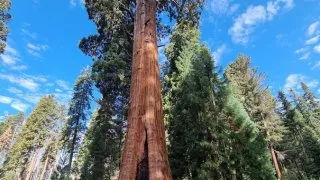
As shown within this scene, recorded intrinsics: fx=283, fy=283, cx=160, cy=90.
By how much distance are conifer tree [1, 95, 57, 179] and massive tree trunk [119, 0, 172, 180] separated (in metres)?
40.5

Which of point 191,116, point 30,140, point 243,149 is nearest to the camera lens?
point 243,149

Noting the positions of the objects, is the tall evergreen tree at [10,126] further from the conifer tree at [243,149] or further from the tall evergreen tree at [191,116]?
the conifer tree at [243,149]

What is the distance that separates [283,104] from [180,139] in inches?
1028

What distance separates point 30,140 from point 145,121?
44023 mm

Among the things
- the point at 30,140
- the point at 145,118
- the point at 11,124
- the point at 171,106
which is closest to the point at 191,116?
the point at 171,106

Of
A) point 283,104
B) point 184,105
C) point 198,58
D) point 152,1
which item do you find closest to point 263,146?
point 184,105

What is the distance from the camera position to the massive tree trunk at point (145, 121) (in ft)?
12.2

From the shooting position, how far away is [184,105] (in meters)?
13.9

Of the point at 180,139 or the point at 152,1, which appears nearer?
the point at 152,1

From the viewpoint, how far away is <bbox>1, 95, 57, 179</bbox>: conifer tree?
41062 millimetres

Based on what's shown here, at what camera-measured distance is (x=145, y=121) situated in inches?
162

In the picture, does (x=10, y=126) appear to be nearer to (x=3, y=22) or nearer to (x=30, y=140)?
(x=30, y=140)

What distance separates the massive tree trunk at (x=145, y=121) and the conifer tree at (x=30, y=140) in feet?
133

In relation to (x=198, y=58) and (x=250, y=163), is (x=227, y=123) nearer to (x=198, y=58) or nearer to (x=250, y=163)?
(x=250, y=163)
